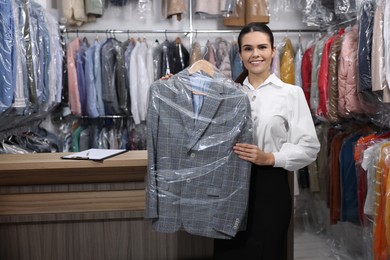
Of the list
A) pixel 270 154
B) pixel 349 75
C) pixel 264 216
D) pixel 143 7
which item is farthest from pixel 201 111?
pixel 143 7

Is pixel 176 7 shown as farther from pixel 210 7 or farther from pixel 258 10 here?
pixel 258 10

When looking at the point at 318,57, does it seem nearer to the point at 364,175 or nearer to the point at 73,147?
the point at 364,175

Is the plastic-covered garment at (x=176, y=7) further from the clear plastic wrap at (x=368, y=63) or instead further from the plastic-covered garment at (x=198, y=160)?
the plastic-covered garment at (x=198, y=160)

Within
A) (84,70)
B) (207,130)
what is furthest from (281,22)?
(207,130)

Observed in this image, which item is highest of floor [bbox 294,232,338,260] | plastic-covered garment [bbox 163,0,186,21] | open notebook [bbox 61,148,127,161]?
plastic-covered garment [bbox 163,0,186,21]

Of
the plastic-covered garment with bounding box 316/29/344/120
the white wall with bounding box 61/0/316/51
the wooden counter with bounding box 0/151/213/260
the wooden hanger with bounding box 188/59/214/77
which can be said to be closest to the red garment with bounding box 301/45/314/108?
the plastic-covered garment with bounding box 316/29/344/120

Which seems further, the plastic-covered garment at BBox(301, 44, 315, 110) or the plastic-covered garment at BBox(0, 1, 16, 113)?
the plastic-covered garment at BBox(301, 44, 315, 110)

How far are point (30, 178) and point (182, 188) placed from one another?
3.15 ft

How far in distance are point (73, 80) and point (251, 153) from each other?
252cm

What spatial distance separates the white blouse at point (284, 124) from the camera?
163cm

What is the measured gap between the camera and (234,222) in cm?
156

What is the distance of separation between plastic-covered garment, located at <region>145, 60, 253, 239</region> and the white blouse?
11 cm

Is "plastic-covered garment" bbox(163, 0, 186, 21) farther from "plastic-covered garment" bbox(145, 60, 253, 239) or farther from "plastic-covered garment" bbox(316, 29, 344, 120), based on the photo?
"plastic-covered garment" bbox(145, 60, 253, 239)

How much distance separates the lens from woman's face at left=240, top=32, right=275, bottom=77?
1682mm
